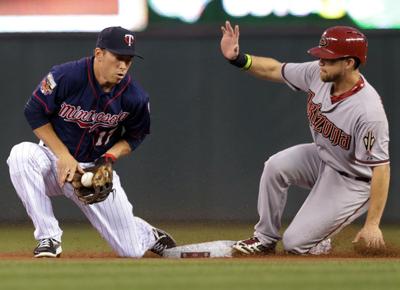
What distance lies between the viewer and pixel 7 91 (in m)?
9.20

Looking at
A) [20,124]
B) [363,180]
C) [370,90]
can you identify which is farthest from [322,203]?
[20,124]

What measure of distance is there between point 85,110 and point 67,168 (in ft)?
1.17

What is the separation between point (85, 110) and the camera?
673cm

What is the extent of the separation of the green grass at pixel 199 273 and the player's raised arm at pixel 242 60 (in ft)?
4.00

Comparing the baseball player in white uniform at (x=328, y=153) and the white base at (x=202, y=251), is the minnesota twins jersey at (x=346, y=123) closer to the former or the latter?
the baseball player in white uniform at (x=328, y=153)

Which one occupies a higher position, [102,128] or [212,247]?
[102,128]

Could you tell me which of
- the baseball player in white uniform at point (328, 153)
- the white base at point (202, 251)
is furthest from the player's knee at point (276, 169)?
the white base at point (202, 251)

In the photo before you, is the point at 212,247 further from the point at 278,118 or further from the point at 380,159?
the point at 278,118

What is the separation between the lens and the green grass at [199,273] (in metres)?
5.09

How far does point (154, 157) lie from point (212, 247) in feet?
7.51

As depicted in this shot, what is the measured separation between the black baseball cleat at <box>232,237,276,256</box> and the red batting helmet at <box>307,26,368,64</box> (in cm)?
114

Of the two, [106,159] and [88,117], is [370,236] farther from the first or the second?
[88,117]

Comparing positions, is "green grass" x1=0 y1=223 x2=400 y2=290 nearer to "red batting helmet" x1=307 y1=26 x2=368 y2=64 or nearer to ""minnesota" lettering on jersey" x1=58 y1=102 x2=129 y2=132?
""minnesota" lettering on jersey" x1=58 y1=102 x2=129 y2=132

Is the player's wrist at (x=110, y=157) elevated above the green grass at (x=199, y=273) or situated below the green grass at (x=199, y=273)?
above
